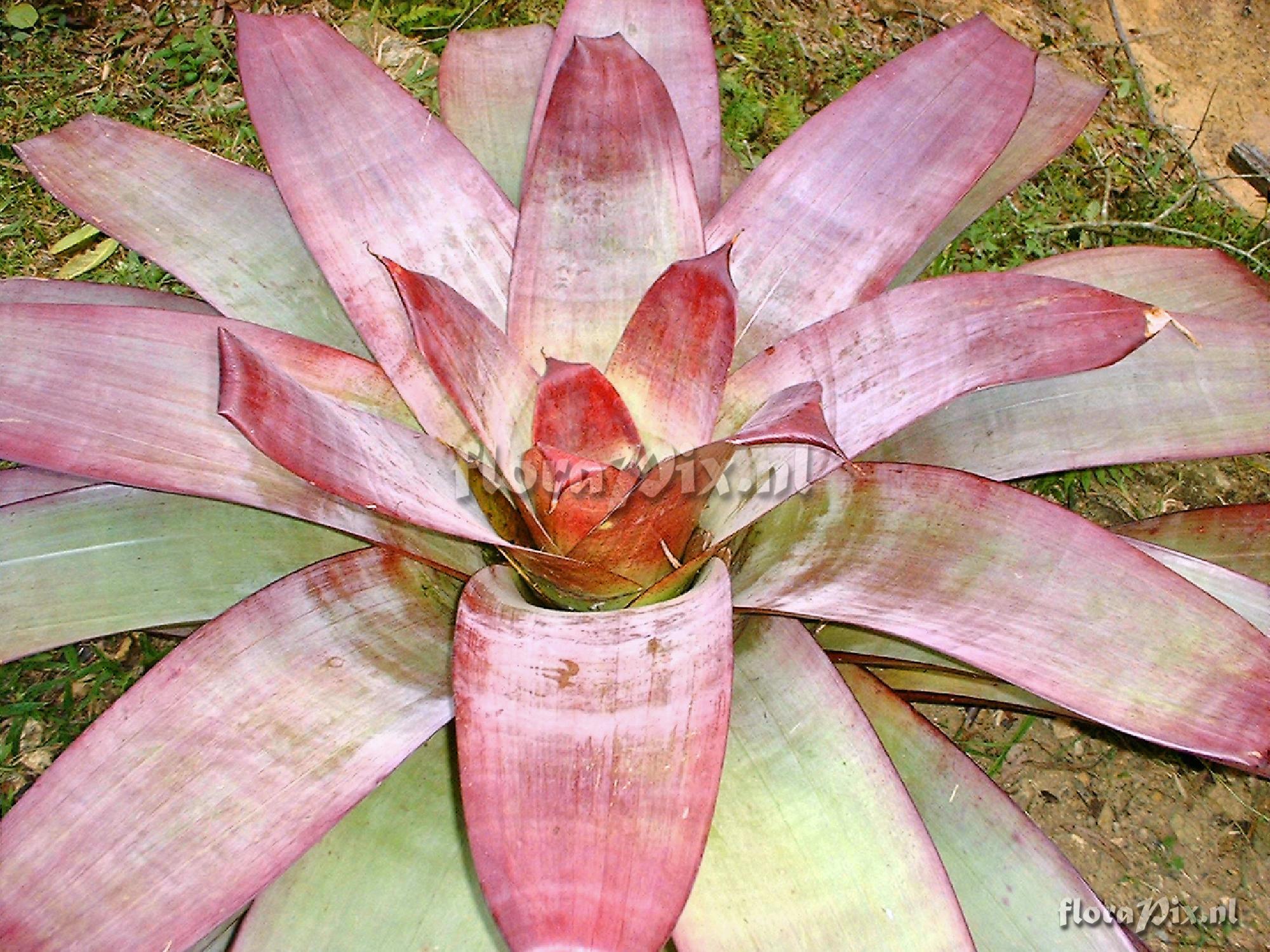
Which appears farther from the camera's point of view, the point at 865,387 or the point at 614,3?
the point at 614,3

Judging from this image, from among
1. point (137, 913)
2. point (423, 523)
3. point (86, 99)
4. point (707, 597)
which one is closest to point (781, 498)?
point (707, 597)

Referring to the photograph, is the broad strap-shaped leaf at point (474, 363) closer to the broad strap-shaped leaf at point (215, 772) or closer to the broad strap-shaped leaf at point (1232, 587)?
the broad strap-shaped leaf at point (215, 772)

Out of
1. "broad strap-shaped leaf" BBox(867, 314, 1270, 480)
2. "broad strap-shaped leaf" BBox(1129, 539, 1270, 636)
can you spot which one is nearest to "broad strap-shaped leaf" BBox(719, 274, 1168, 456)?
"broad strap-shaped leaf" BBox(867, 314, 1270, 480)

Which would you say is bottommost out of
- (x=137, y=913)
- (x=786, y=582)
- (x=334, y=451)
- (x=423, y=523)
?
(x=137, y=913)

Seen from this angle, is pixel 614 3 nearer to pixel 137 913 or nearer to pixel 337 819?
pixel 337 819

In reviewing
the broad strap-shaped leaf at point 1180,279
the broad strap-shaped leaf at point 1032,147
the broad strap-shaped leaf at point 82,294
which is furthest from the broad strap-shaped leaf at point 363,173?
the broad strap-shaped leaf at point 1180,279

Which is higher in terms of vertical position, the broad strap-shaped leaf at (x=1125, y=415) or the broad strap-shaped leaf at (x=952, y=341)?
the broad strap-shaped leaf at (x=952, y=341)

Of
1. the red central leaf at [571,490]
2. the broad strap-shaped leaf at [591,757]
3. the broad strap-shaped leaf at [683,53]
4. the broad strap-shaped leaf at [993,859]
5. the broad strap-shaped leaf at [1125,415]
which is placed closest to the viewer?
the broad strap-shaped leaf at [591,757]
